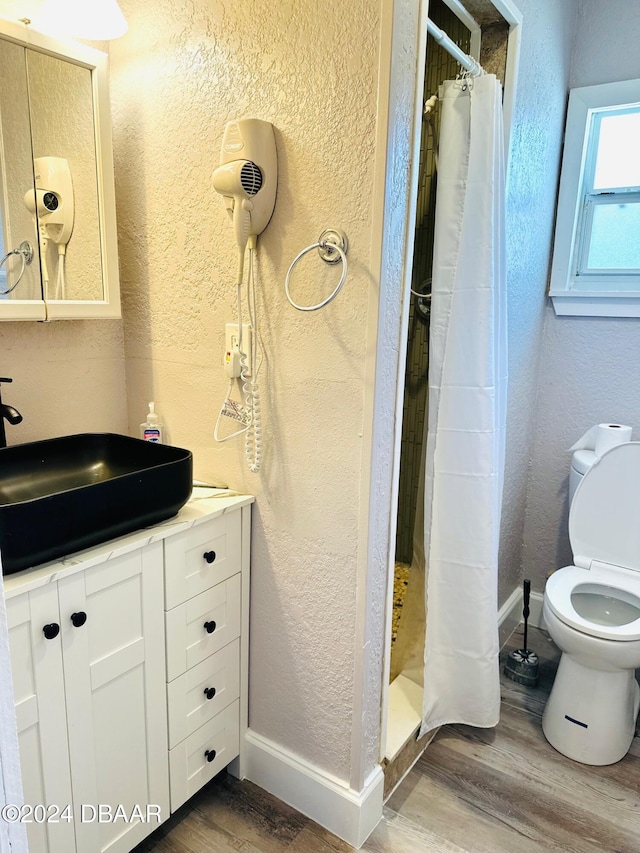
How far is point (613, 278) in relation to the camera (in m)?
2.24

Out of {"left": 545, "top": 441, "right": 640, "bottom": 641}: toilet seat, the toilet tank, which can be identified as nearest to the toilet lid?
{"left": 545, "top": 441, "right": 640, "bottom": 641}: toilet seat

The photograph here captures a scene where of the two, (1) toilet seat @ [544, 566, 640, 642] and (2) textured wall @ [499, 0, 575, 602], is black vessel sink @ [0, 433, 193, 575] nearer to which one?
(1) toilet seat @ [544, 566, 640, 642]

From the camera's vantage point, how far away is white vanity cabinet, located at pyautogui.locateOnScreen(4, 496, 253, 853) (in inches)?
44.3

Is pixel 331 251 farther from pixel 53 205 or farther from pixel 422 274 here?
pixel 422 274

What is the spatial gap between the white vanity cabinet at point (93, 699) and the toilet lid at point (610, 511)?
145 cm

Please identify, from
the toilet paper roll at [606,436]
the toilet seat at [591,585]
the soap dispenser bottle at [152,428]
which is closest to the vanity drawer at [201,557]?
the soap dispenser bottle at [152,428]

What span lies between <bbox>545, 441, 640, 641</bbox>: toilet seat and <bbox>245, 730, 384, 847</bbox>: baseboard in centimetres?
82

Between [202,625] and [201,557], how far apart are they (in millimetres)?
183

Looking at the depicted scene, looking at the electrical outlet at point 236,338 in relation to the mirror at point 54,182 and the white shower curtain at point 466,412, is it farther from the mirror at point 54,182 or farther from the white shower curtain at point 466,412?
the white shower curtain at point 466,412

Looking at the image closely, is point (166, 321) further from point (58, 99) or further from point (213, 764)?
point (213, 764)

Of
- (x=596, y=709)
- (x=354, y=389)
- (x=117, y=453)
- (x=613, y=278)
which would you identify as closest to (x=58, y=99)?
(x=117, y=453)

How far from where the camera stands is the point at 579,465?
218 cm

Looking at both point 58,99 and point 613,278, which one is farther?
point 613,278

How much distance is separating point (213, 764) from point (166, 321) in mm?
1219
